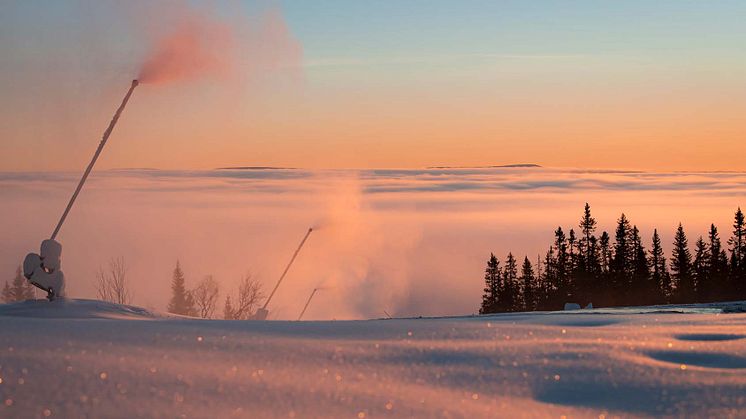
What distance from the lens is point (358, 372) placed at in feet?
17.3

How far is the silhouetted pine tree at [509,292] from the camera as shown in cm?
11025

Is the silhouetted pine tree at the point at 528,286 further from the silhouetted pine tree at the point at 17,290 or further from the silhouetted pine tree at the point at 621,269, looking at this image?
the silhouetted pine tree at the point at 17,290

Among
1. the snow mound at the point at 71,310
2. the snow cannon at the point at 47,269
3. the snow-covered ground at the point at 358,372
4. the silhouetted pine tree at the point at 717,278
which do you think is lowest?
the snow-covered ground at the point at 358,372

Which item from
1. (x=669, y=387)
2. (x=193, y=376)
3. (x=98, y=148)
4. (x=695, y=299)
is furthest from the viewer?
(x=695, y=299)

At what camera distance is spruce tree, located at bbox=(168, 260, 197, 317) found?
142000 millimetres

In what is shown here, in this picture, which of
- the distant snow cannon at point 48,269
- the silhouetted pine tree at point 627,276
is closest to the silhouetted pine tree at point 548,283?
the silhouetted pine tree at point 627,276

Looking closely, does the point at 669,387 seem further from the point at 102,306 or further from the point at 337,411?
the point at 102,306

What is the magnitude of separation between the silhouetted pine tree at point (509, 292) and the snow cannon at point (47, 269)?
97.8 m

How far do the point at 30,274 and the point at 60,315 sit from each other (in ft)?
9.46

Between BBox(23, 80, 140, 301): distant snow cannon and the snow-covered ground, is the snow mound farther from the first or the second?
the snow-covered ground

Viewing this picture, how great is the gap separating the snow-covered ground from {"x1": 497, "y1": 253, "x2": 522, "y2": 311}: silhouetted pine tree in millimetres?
102470

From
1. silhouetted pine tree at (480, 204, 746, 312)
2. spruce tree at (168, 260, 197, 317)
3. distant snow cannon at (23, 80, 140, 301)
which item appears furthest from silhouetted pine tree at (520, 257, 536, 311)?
distant snow cannon at (23, 80, 140, 301)

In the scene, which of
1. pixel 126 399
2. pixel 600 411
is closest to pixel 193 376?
Answer: pixel 126 399

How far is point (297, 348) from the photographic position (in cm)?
583
